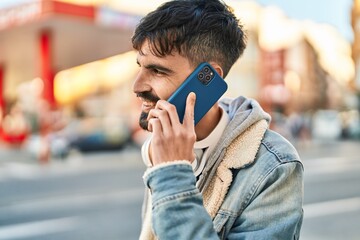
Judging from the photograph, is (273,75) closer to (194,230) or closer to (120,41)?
(120,41)

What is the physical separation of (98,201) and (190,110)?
819cm

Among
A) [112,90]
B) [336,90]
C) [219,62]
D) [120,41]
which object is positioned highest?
[219,62]

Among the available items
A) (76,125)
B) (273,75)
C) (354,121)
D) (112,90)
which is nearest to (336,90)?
(273,75)

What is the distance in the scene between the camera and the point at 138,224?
23.4 ft

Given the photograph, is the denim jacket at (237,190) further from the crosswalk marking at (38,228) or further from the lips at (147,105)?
the crosswalk marking at (38,228)

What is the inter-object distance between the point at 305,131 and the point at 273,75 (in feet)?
41.8

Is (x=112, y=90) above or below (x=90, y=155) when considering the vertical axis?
below

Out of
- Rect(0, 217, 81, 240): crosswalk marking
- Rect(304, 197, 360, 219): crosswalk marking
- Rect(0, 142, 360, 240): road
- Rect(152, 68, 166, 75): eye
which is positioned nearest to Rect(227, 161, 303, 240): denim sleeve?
Rect(152, 68, 166, 75): eye

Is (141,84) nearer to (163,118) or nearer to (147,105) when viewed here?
(147,105)

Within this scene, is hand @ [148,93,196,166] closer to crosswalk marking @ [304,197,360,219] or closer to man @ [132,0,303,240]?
man @ [132,0,303,240]

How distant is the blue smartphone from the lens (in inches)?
48.8

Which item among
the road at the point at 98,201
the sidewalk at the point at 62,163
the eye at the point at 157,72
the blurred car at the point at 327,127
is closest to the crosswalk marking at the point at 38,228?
the road at the point at 98,201

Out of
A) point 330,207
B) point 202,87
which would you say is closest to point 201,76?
point 202,87

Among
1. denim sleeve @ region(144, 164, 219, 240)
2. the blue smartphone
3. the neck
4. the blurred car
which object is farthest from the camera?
the blurred car
